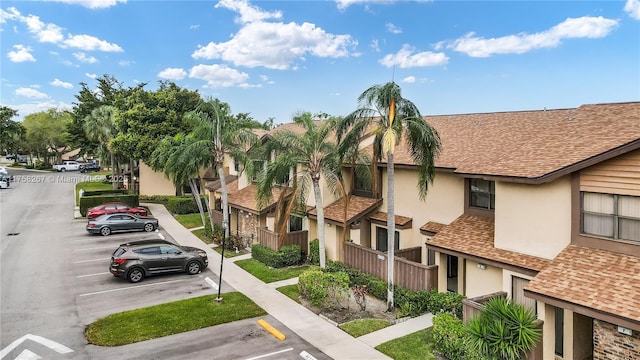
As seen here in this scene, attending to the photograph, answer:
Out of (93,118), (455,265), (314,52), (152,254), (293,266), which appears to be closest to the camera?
(455,265)

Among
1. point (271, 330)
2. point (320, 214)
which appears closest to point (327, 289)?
point (271, 330)

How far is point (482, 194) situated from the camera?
51.8 ft

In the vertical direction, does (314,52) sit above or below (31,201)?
above

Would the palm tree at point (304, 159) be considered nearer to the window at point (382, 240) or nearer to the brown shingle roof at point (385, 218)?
the brown shingle roof at point (385, 218)

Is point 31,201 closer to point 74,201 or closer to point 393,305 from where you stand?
point 74,201

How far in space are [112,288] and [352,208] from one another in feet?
36.5

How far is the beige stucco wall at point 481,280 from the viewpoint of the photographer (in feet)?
43.7

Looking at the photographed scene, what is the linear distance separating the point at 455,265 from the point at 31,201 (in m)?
43.5

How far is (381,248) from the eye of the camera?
1941 centimetres

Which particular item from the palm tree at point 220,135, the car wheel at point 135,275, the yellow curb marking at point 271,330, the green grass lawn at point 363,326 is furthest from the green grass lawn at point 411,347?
the palm tree at point 220,135

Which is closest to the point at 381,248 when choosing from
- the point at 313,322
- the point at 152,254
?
the point at 313,322

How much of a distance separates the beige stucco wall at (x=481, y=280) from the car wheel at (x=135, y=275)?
45.3 ft

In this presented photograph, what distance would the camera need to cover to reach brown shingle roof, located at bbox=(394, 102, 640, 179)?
39.3 feet

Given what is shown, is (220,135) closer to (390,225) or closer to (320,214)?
(320,214)
